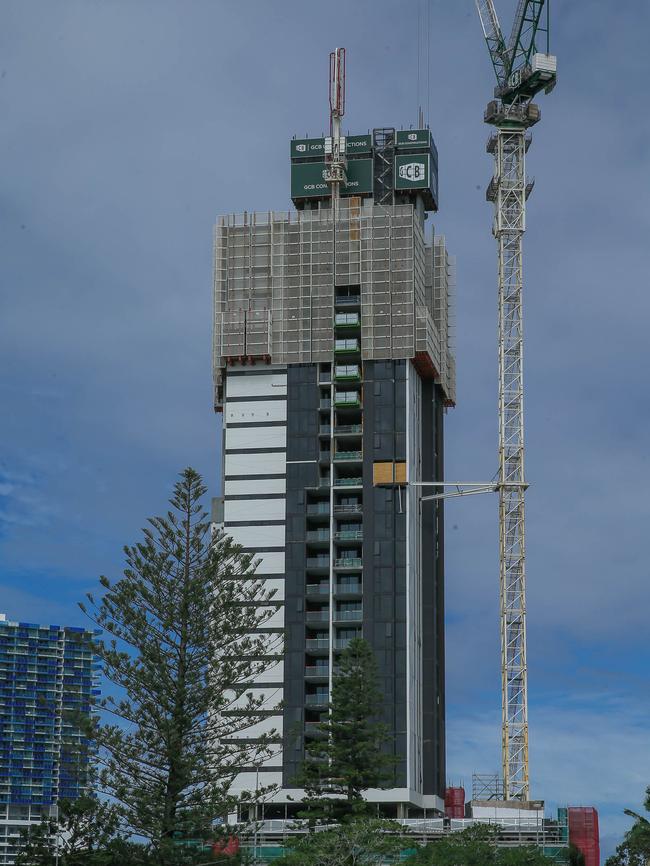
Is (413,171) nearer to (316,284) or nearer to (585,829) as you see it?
(316,284)

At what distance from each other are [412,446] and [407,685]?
60.5 ft

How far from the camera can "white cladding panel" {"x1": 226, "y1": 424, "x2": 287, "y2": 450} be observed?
118688 mm

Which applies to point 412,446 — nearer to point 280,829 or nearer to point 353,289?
point 353,289

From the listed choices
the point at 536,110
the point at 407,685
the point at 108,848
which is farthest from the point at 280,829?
the point at 536,110

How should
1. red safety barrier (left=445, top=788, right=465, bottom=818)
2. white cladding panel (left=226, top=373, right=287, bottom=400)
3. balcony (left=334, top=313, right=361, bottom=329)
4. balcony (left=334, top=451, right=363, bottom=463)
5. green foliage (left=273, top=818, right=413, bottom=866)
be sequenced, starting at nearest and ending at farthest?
green foliage (left=273, top=818, right=413, bottom=866), red safety barrier (left=445, top=788, right=465, bottom=818), balcony (left=334, top=451, right=363, bottom=463), white cladding panel (left=226, top=373, right=287, bottom=400), balcony (left=334, top=313, right=361, bottom=329)

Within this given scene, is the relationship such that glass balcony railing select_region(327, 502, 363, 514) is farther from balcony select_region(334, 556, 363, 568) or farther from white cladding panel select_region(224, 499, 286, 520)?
white cladding panel select_region(224, 499, 286, 520)

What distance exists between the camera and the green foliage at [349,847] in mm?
70569

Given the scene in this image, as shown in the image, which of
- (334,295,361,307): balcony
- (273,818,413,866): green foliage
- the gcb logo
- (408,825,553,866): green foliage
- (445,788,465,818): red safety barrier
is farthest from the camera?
the gcb logo

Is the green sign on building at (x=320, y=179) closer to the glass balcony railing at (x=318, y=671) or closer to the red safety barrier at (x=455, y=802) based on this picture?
the glass balcony railing at (x=318, y=671)

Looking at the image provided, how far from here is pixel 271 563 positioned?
116 metres

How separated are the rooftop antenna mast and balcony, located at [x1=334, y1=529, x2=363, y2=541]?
88.1 ft

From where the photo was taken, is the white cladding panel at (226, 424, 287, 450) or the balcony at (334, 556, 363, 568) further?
the white cladding panel at (226, 424, 287, 450)

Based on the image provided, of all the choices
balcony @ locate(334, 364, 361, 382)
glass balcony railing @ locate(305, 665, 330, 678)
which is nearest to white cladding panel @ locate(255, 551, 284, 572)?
glass balcony railing @ locate(305, 665, 330, 678)

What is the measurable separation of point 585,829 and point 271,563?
2892cm
